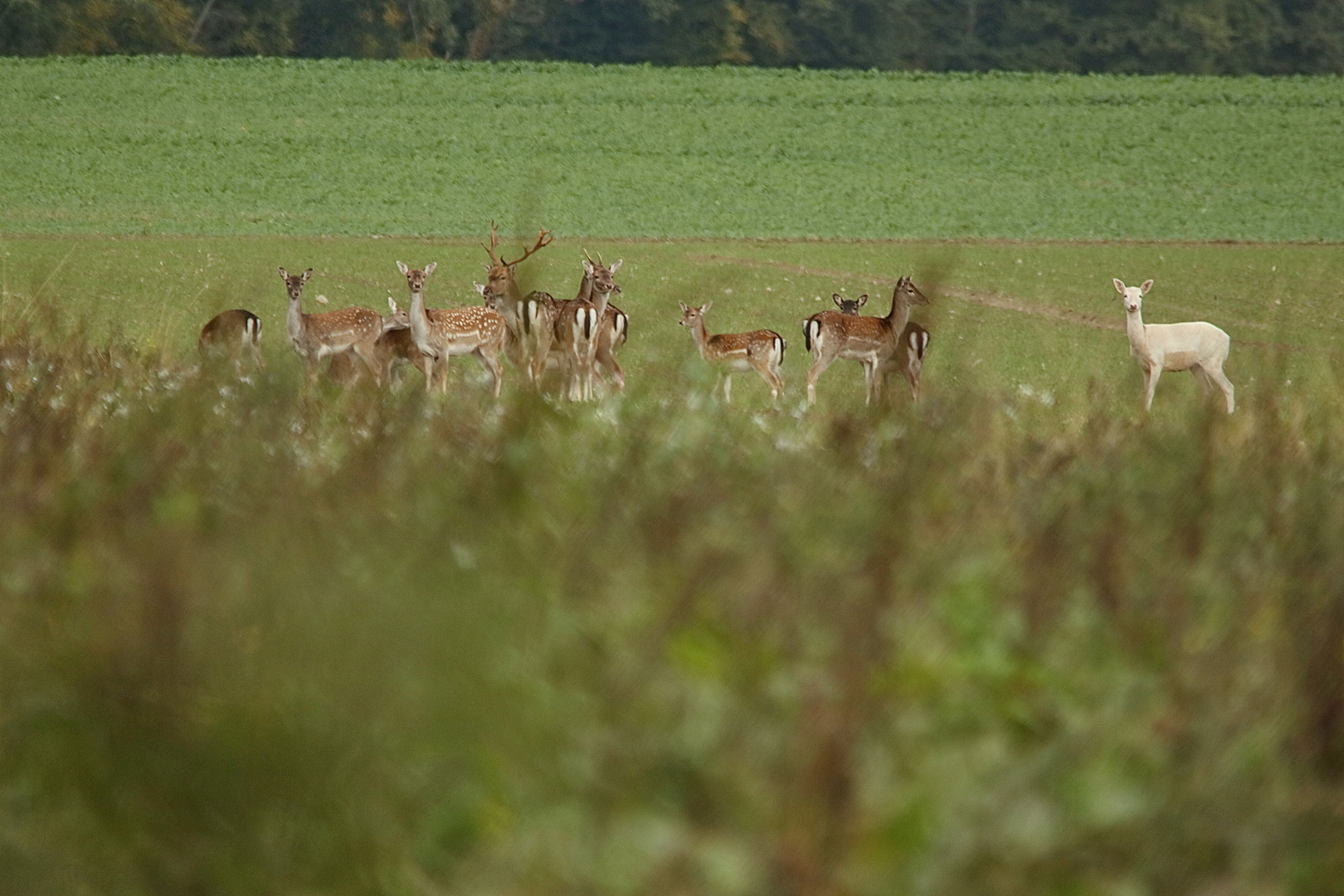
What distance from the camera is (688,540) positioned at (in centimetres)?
312

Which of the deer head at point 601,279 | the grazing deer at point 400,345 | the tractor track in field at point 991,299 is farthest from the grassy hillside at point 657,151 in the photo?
the grazing deer at point 400,345

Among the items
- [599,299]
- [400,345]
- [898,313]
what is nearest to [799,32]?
[898,313]

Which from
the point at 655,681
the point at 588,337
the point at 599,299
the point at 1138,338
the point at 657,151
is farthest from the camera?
the point at 657,151

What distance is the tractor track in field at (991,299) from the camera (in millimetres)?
20500

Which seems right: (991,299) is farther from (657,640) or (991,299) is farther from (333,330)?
(657,640)

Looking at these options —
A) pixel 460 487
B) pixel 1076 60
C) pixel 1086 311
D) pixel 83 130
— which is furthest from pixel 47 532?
pixel 1076 60

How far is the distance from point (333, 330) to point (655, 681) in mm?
11561

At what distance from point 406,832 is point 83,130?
111 feet

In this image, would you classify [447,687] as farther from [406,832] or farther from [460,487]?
[460,487]

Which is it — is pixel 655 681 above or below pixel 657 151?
below

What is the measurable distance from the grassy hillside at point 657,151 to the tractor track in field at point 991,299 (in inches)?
138

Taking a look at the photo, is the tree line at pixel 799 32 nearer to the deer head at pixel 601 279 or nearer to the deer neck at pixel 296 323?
the deer head at pixel 601 279

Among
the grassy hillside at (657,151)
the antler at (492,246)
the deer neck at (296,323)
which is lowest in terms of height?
the deer neck at (296,323)

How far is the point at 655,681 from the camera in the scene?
244 cm
